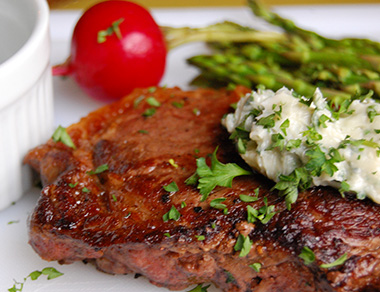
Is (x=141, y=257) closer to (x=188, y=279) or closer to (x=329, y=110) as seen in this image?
(x=188, y=279)

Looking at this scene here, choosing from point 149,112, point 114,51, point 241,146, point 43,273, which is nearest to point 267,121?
point 241,146

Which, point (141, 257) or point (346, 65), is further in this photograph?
point (346, 65)

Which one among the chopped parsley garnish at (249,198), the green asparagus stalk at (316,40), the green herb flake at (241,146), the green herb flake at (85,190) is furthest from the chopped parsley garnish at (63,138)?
the green asparagus stalk at (316,40)

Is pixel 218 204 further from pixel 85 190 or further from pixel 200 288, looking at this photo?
pixel 85 190

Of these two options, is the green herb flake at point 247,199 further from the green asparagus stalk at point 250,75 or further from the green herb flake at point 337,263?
the green asparagus stalk at point 250,75

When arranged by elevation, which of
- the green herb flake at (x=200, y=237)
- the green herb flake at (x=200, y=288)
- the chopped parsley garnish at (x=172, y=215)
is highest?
the chopped parsley garnish at (x=172, y=215)

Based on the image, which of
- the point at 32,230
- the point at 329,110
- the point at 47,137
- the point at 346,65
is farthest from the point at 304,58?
the point at 32,230

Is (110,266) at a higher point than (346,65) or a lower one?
lower

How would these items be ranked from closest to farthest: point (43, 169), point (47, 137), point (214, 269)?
point (214, 269) < point (43, 169) < point (47, 137)
